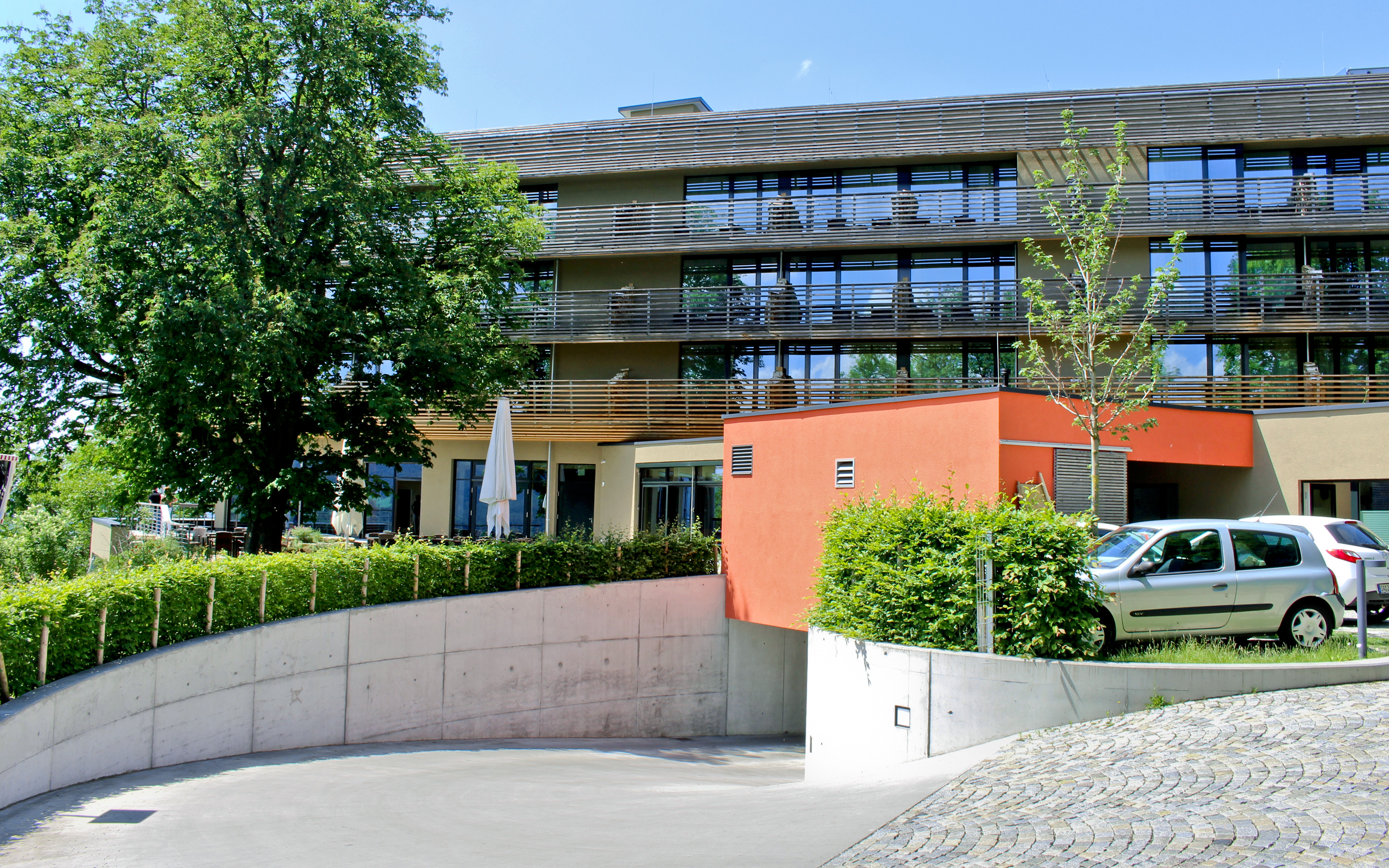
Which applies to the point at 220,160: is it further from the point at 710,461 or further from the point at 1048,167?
the point at 1048,167

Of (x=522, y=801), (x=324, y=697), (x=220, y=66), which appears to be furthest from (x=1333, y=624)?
(x=220, y=66)

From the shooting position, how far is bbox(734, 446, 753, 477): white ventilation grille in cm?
1761

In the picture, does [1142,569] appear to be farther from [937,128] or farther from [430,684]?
[937,128]

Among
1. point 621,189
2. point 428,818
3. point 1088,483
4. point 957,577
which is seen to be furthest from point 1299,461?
point 621,189

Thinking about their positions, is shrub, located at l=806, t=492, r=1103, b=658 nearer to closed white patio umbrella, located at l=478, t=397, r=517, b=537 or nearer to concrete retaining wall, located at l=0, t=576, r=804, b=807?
concrete retaining wall, located at l=0, t=576, r=804, b=807

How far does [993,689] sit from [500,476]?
409 inches

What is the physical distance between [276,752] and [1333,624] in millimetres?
12511

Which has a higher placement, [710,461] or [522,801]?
[710,461]

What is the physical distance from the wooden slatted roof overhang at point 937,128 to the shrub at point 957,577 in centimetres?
1636

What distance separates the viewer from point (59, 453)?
18062 mm

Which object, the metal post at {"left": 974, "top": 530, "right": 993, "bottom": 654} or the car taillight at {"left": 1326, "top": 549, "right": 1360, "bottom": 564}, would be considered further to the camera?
the car taillight at {"left": 1326, "top": 549, "right": 1360, "bottom": 564}

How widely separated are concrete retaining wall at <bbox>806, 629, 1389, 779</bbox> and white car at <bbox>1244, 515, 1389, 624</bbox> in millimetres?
4238

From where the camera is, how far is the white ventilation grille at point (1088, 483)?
13.5 metres

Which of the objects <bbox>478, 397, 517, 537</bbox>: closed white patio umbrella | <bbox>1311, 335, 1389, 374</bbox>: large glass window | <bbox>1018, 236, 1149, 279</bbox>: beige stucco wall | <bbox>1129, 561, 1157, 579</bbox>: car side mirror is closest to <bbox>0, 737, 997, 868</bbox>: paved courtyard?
<bbox>1129, 561, 1157, 579</bbox>: car side mirror
